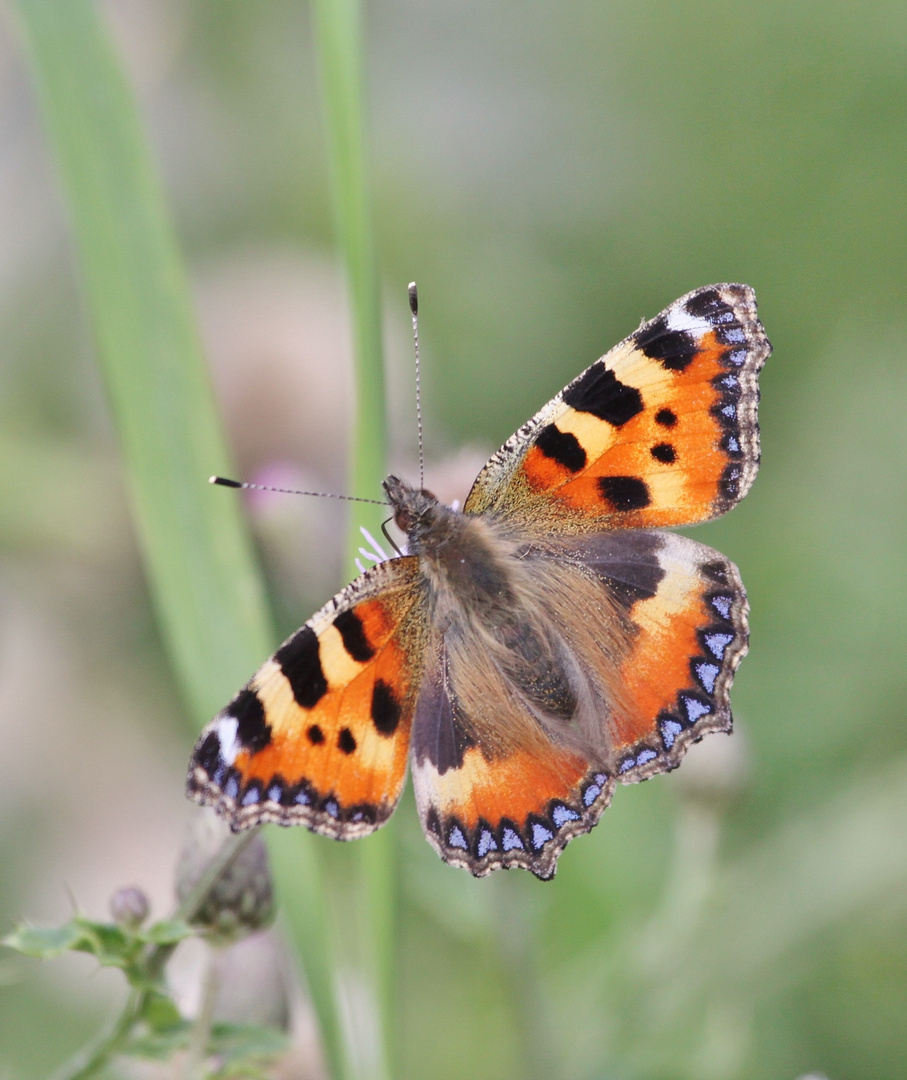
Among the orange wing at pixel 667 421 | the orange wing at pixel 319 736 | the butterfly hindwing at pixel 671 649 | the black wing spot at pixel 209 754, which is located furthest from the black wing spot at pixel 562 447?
the black wing spot at pixel 209 754

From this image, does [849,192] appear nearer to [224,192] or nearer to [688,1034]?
[224,192]

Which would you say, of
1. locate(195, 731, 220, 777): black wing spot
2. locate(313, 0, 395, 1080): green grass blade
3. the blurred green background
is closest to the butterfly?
locate(195, 731, 220, 777): black wing spot

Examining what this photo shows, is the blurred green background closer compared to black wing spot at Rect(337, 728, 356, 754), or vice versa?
black wing spot at Rect(337, 728, 356, 754)

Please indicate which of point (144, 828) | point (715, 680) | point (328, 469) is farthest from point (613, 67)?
point (715, 680)

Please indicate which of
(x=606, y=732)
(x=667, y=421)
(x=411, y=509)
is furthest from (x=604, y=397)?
(x=606, y=732)

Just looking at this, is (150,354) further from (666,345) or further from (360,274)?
(666,345)

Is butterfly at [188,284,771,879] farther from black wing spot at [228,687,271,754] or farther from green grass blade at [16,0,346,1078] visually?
green grass blade at [16,0,346,1078]

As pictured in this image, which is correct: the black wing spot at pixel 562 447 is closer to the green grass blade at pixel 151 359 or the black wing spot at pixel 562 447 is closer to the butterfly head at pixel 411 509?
the butterfly head at pixel 411 509
